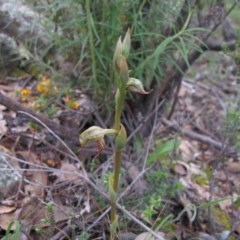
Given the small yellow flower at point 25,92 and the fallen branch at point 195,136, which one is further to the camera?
the fallen branch at point 195,136

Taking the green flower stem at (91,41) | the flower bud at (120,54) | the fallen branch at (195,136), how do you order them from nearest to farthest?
the flower bud at (120,54), the green flower stem at (91,41), the fallen branch at (195,136)

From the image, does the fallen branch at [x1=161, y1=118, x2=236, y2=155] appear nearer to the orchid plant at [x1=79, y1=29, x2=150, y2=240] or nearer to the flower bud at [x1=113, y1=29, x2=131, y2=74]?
the orchid plant at [x1=79, y1=29, x2=150, y2=240]

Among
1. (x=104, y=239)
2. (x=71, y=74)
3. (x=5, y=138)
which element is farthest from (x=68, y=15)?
(x=104, y=239)

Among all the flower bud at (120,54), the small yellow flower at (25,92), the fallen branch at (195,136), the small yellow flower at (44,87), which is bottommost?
the fallen branch at (195,136)

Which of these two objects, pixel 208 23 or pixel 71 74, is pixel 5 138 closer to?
pixel 71 74

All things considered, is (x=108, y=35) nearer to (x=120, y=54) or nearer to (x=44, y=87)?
(x=44, y=87)

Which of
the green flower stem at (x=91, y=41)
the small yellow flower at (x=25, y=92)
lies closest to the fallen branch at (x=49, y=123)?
the green flower stem at (x=91, y=41)

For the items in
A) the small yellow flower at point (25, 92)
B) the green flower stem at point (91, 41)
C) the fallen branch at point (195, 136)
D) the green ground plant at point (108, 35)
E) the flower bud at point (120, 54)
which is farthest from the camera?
the fallen branch at point (195, 136)

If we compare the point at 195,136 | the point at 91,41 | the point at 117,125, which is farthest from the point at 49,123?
the point at 195,136

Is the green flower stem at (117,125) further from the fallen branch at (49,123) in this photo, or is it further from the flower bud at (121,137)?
the fallen branch at (49,123)

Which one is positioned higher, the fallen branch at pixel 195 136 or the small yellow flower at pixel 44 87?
the small yellow flower at pixel 44 87

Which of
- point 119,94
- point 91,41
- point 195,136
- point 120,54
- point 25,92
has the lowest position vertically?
point 195,136
